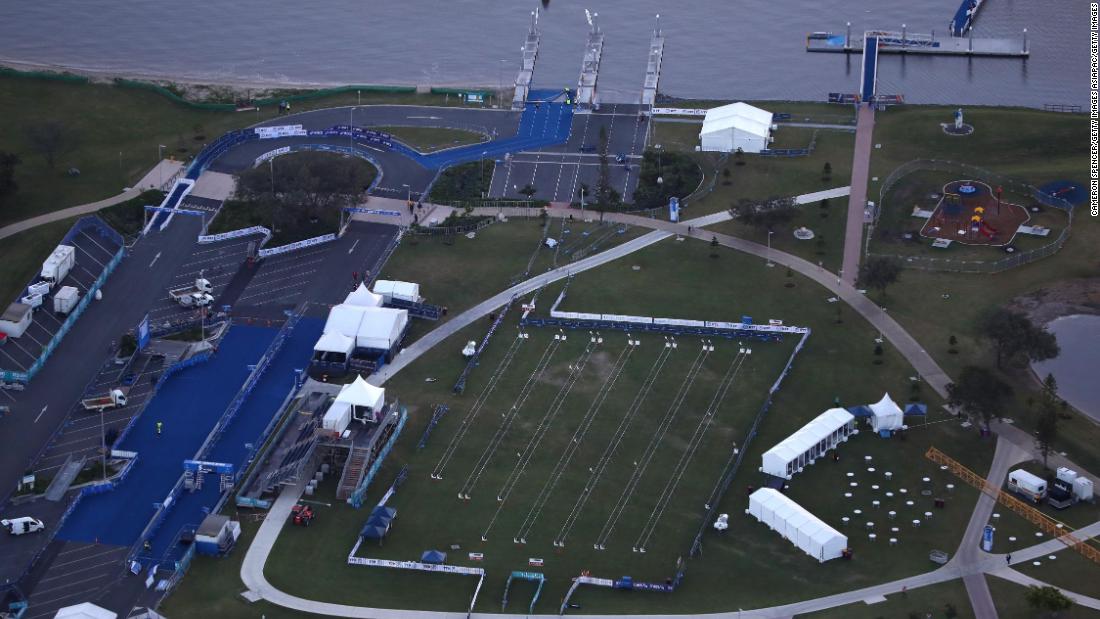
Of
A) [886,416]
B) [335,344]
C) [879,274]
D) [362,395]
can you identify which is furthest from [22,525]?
[879,274]

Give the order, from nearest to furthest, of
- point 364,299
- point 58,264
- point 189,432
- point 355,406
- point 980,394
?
point 980,394, point 355,406, point 189,432, point 364,299, point 58,264

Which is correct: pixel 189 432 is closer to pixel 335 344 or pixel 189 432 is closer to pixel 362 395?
pixel 362 395

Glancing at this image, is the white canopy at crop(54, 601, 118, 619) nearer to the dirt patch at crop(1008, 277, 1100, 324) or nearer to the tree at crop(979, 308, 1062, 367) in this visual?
the tree at crop(979, 308, 1062, 367)

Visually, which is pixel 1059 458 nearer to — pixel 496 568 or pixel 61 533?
pixel 496 568

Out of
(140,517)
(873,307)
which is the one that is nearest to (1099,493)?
(873,307)

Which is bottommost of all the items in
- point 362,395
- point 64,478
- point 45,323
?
point 64,478
